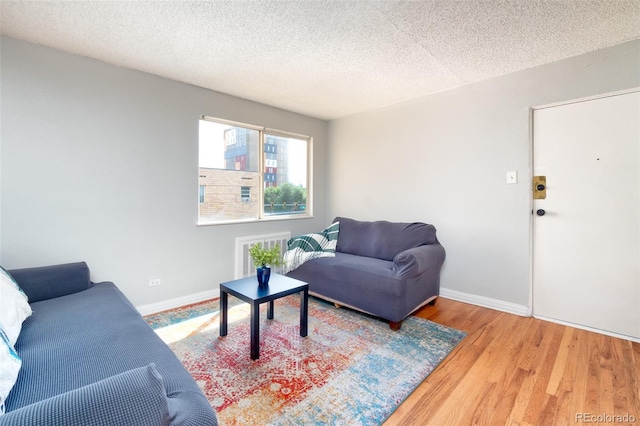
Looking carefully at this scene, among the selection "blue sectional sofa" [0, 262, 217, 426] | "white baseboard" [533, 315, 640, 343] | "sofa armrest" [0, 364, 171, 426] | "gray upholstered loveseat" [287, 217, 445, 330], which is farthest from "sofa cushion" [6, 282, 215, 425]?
"white baseboard" [533, 315, 640, 343]

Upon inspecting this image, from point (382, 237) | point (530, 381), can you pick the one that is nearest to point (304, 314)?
point (382, 237)

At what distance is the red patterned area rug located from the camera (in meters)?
1.61

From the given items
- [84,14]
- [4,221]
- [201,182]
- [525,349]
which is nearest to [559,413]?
[525,349]

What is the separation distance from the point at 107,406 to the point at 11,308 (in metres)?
1.33

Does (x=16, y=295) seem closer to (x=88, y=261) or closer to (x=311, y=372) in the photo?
(x=88, y=261)

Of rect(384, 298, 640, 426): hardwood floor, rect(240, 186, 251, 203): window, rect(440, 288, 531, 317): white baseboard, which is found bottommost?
rect(384, 298, 640, 426): hardwood floor

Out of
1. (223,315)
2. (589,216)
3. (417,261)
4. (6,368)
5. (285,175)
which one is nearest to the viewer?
(6,368)

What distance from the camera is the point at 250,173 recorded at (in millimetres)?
3711

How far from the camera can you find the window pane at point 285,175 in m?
3.92

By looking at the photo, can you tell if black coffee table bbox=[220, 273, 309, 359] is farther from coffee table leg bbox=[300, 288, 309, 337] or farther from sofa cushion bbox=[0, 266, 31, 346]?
sofa cushion bbox=[0, 266, 31, 346]

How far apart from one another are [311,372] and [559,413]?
1.39 metres

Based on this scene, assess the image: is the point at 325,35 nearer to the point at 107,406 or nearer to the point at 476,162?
the point at 476,162

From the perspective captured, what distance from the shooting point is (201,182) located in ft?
10.7

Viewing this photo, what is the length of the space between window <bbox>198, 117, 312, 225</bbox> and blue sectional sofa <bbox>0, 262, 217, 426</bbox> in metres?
1.36
